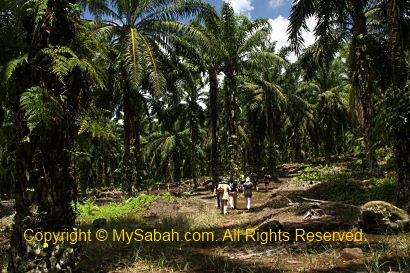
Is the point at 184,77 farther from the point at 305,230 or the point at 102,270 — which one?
the point at 102,270

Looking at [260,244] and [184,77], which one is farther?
[184,77]

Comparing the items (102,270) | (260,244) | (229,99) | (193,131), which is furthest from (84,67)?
(193,131)

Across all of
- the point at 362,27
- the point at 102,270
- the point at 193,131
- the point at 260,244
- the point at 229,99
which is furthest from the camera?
the point at 193,131

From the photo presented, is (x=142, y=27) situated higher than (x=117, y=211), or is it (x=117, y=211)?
(x=142, y=27)

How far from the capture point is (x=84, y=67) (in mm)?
4902

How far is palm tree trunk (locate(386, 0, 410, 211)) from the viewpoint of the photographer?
949 cm

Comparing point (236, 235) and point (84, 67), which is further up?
point (84, 67)

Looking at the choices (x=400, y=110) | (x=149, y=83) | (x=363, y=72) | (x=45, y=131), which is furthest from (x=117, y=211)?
(x=363, y=72)

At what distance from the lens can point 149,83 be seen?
16.9 m

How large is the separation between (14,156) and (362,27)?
13959 millimetres

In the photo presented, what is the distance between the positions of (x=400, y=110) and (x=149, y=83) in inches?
415

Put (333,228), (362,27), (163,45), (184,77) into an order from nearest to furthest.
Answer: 1. (333,228)
2. (362,27)
3. (163,45)
4. (184,77)

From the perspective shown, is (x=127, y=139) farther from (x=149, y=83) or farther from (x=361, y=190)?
(x=361, y=190)

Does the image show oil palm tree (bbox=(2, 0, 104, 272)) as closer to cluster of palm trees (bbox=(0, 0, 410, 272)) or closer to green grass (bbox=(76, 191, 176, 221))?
cluster of palm trees (bbox=(0, 0, 410, 272))
